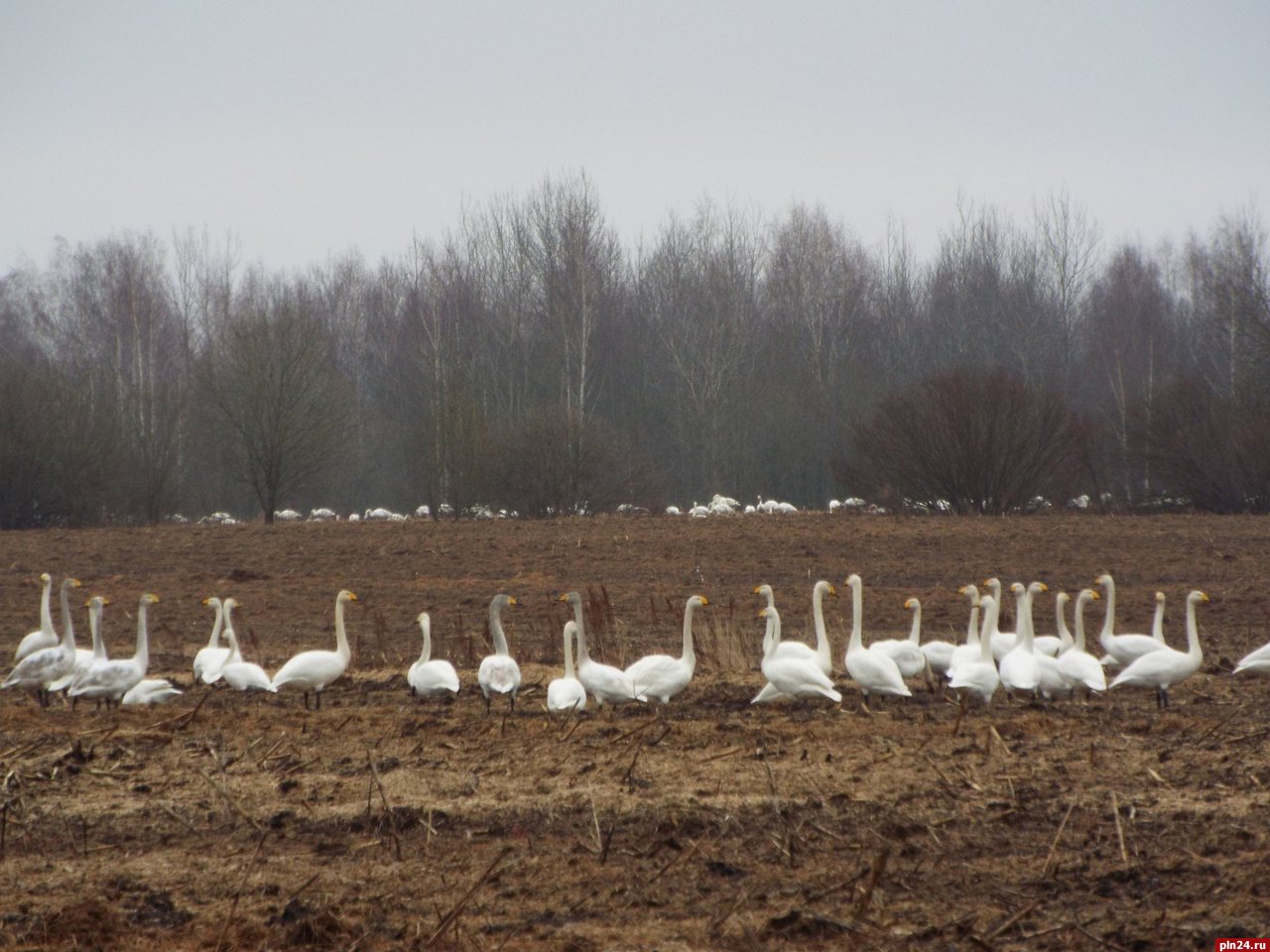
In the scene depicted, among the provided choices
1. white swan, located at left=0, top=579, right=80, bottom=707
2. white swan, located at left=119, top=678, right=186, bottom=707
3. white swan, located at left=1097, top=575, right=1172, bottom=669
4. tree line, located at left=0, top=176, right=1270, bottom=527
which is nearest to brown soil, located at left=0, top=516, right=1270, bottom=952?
white swan, located at left=119, top=678, right=186, bottom=707

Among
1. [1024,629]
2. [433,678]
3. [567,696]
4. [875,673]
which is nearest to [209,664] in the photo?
[433,678]

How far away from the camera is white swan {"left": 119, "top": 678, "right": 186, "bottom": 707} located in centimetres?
990

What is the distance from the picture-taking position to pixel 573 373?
143 feet

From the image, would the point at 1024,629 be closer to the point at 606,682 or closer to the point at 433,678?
the point at 606,682

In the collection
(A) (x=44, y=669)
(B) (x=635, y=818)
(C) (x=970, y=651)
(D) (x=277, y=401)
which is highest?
(D) (x=277, y=401)

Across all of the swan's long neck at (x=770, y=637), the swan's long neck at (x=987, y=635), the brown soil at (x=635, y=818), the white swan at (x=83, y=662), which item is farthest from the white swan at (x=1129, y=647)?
the white swan at (x=83, y=662)

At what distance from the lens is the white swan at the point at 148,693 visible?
9898mm

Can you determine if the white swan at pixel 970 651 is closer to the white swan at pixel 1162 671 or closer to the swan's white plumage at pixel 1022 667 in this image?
the swan's white plumage at pixel 1022 667

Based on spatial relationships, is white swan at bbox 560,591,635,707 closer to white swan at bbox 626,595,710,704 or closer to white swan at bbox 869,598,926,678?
white swan at bbox 626,595,710,704

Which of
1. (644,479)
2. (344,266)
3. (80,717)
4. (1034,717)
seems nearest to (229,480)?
(644,479)

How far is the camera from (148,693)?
9.91 metres

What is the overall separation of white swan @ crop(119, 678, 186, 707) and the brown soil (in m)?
0.16

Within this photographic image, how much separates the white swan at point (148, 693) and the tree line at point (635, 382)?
19474mm

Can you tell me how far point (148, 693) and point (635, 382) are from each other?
1618 inches
